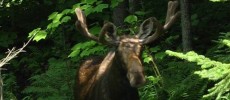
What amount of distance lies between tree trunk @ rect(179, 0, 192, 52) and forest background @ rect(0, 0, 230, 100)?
18 mm

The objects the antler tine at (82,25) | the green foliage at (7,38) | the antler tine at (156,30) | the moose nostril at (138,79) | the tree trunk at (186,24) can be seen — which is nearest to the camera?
the moose nostril at (138,79)

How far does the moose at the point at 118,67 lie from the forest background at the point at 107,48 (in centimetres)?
72

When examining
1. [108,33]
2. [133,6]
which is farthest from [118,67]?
[133,6]

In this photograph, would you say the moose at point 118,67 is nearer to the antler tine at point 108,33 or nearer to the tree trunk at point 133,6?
the antler tine at point 108,33

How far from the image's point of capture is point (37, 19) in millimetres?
14617

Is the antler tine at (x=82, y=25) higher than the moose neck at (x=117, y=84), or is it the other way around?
the antler tine at (x=82, y=25)

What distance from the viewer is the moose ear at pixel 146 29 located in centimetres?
732

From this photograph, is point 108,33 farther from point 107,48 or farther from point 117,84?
point 107,48

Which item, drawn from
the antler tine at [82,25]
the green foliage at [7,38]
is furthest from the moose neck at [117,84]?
the green foliage at [7,38]

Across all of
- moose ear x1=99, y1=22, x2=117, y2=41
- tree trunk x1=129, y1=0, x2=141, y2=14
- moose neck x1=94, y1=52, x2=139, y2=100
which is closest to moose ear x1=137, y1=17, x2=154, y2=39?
moose ear x1=99, y1=22, x2=117, y2=41

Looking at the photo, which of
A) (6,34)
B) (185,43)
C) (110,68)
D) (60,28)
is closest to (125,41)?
(110,68)

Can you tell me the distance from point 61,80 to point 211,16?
139 inches

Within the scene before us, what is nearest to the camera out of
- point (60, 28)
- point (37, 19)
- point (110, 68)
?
point (110, 68)

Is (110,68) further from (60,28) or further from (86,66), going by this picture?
(60,28)
